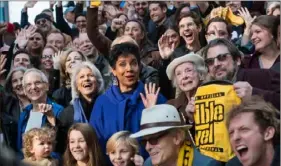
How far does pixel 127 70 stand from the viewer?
5.17 metres

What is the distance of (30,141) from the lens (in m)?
5.40

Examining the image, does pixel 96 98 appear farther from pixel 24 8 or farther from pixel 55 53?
pixel 24 8

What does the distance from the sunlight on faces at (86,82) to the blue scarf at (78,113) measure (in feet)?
0.30

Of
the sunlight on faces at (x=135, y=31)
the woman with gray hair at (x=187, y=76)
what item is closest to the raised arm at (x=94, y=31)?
the sunlight on faces at (x=135, y=31)

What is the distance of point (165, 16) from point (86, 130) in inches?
143

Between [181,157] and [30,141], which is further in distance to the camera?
[30,141]

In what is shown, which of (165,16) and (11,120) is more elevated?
(165,16)

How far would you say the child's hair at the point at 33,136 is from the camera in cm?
539

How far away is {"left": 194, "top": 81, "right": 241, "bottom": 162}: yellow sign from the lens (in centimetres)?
406

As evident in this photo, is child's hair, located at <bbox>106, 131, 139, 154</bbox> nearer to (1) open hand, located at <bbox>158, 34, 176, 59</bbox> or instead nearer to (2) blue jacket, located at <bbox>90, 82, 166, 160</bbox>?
(2) blue jacket, located at <bbox>90, 82, 166, 160</bbox>

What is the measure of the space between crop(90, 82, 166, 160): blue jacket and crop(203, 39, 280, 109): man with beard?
0.56 metres

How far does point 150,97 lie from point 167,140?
0.88 m

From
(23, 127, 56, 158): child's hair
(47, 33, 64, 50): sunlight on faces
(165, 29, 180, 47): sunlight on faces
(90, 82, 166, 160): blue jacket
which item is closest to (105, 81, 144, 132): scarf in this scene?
(90, 82, 166, 160): blue jacket

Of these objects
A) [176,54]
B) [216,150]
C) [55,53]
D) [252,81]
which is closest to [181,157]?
[216,150]
